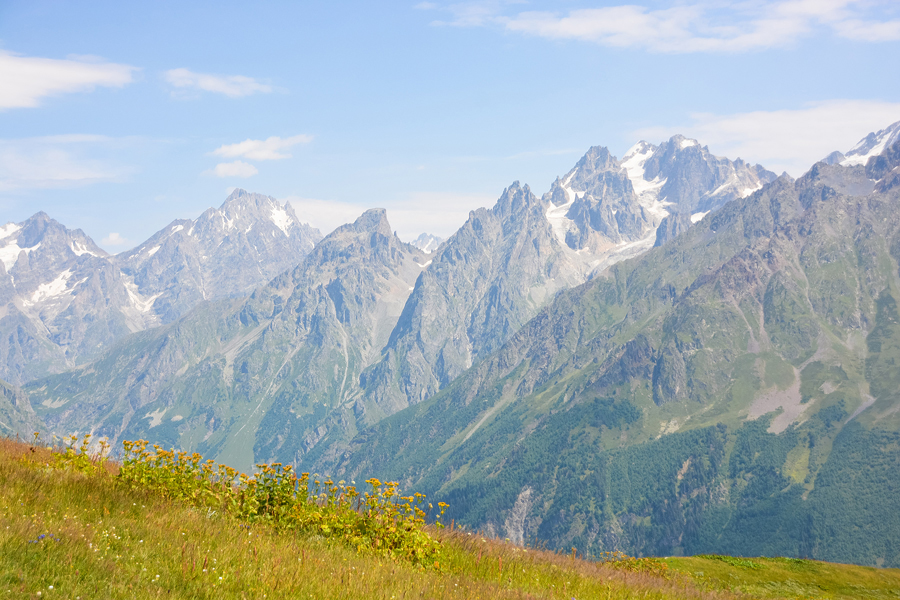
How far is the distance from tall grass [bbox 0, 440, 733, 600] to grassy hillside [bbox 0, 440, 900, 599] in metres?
0.02

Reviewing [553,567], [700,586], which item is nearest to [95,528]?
[553,567]

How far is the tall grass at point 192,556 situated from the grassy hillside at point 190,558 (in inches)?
0.8

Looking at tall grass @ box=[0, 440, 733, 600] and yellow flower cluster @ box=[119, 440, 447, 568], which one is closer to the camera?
tall grass @ box=[0, 440, 733, 600]

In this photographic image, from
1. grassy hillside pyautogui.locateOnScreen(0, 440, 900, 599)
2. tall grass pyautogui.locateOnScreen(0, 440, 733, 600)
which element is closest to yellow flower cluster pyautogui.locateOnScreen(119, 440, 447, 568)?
tall grass pyautogui.locateOnScreen(0, 440, 733, 600)

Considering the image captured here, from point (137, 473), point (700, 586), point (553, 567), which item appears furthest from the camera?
point (700, 586)

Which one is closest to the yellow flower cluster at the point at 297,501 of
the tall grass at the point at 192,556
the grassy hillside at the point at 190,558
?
the tall grass at the point at 192,556

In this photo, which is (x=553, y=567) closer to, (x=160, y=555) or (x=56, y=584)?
(x=160, y=555)

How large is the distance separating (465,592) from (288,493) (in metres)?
4.77

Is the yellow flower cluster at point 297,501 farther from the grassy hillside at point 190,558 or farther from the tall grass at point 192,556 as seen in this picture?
the grassy hillside at point 190,558

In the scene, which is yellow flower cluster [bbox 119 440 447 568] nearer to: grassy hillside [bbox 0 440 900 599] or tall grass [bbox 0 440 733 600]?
tall grass [bbox 0 440 733 600]

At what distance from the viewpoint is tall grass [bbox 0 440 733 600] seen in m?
8.55

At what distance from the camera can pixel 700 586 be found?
748 inches

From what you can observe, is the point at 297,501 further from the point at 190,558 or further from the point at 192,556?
the point at 192,556

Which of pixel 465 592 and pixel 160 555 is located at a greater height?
pixel 160 555
